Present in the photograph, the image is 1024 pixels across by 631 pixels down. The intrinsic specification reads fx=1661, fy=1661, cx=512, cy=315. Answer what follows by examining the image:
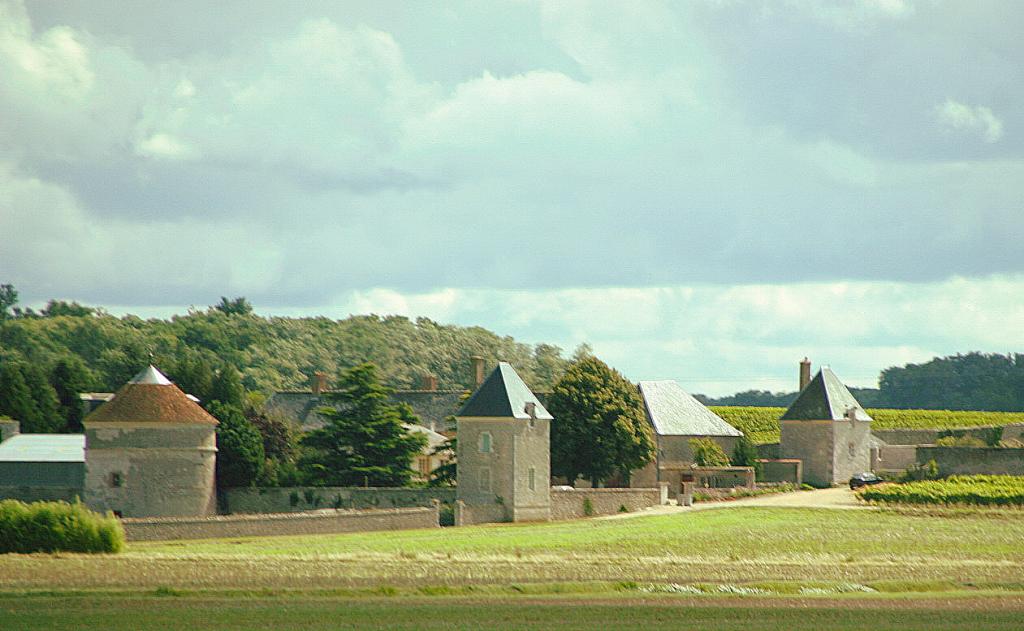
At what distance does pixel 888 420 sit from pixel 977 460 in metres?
24.4

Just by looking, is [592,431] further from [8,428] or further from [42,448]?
[8,428]

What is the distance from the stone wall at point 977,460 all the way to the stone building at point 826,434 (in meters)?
4.12

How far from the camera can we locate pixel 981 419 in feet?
341

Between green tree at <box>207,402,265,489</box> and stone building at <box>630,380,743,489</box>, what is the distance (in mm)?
18897

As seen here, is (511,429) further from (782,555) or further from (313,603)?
(313,603)

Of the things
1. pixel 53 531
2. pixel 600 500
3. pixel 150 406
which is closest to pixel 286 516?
pixel 150 406

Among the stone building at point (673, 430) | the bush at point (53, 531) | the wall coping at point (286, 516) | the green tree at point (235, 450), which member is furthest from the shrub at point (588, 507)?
the bush at point (53, 531)

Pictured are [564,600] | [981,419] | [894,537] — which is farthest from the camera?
[981,419]

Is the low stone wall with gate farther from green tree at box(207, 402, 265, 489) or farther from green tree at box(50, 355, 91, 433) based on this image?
green tree at box(50, 355, 91, 433)

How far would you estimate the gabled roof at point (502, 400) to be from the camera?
65.1 metres

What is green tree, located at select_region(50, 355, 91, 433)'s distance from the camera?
8188 cm

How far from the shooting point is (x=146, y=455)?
200 ft

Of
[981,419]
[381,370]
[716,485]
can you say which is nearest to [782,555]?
[716,485]

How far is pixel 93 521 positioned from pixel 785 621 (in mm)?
23604
